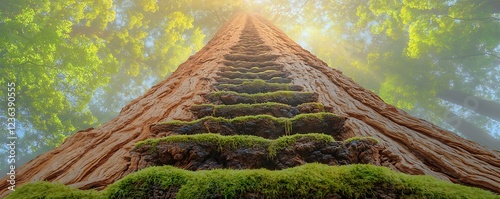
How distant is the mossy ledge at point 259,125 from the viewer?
6.88 feet

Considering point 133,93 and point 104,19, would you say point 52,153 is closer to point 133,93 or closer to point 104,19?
point 104,19

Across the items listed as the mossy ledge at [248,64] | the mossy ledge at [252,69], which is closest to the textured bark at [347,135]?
the mossy ledge at [252,69]

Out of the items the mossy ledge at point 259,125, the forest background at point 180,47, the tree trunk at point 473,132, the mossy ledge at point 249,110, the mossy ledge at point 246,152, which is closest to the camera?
the mossy ledge at point 246,152

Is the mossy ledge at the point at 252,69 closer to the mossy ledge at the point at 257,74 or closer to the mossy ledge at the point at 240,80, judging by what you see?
the mossy ledge at the point at 257,74

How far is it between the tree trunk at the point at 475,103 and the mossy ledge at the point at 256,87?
63.1 ft

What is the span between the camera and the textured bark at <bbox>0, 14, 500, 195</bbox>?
1.75 metres

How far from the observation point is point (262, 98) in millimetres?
2758

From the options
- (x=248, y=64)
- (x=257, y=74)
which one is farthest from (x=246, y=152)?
(x=248, y=64)

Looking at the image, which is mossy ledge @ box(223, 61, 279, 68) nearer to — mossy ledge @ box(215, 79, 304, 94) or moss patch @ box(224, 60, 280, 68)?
moss patch @ box(224, 60, 280, 68)

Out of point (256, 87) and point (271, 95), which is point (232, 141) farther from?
point (256, 87)

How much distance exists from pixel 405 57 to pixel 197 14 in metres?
12.7

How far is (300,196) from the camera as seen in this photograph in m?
1.29

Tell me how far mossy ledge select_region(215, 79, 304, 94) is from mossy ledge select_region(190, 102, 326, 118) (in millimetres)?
675

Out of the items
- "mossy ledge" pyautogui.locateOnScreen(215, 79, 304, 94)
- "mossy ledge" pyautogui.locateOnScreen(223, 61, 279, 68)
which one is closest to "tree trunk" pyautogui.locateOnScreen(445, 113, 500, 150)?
"mossy ledge" pyautogui.locateOnScreen(223, 61, 279, 68)
